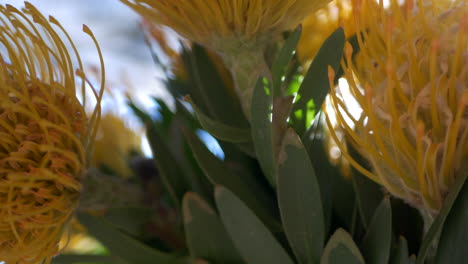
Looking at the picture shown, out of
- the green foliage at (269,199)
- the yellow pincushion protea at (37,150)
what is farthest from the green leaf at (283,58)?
the yellow pincushion protea at (37,150)

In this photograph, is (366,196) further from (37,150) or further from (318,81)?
(37,150)

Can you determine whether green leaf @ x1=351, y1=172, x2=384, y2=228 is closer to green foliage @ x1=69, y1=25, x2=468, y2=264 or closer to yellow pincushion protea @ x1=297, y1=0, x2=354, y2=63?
green foliage @ x1=69, y1=25, x2=468, y2=264

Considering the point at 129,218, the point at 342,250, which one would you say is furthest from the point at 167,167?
the point at 342,250

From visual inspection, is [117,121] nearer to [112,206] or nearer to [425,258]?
[112,206]

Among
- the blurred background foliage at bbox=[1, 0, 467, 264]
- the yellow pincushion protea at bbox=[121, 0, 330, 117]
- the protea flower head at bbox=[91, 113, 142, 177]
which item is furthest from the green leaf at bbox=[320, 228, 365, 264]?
the protea flower head at bbox=[91, 113, 142, 177]

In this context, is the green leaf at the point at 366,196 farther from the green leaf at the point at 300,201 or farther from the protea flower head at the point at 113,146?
the protea flower head at the point at 113,146

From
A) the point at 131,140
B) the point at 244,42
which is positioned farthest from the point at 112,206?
the point at 131,140
